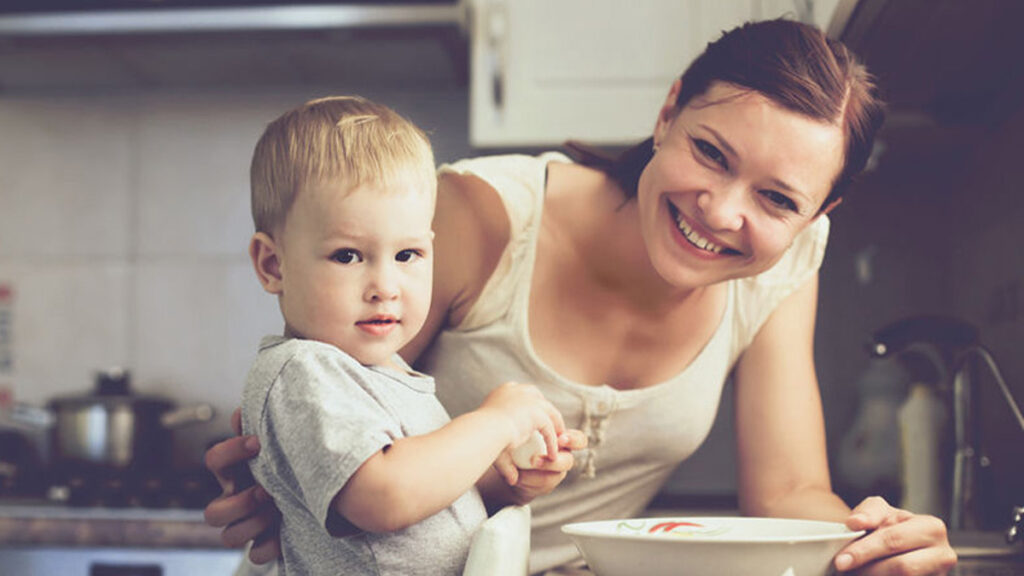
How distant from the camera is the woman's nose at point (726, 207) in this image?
885 mm

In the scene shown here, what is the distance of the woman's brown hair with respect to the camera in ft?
2.90

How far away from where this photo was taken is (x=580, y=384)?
1079 millimetres

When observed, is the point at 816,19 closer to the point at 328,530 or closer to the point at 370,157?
the point at 370,157

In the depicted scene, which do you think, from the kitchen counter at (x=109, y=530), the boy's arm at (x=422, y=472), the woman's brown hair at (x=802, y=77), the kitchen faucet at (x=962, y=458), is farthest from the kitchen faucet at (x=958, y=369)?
the kitchen counter at (x=109, y=530)

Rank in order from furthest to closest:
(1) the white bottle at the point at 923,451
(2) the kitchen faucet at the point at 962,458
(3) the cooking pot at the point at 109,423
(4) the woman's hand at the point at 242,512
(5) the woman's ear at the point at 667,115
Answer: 1. (3) the cooking pot at the point at 109,423
2. (1) the white bottle at the point at 923,451
3. (2) the kitchen faucet at the point at 962,458
4. (5) the woman's ear at the point at 667,115
5. (4) the woman's hand at the point at 242,512

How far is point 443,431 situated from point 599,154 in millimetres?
589

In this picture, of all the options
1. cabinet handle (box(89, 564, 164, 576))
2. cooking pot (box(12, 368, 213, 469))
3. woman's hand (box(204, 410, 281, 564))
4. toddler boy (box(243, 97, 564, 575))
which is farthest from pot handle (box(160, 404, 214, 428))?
toddler boy (box(243, 97, 564, 575))

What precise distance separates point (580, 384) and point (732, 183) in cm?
31

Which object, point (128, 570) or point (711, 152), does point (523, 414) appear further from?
point (128, 570)

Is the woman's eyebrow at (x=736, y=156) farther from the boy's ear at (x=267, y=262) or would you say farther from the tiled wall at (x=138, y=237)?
the tiled wall at (x=138, y=237)

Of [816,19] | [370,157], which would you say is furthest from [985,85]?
[370,157]

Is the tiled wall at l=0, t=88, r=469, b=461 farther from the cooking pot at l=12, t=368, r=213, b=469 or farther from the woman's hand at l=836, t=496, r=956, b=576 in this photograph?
the woman's hand at l=836, t=496, r=956, b=576

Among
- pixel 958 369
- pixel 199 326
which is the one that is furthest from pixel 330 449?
pixel 199 326

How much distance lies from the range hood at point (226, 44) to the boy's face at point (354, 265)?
1112mm
